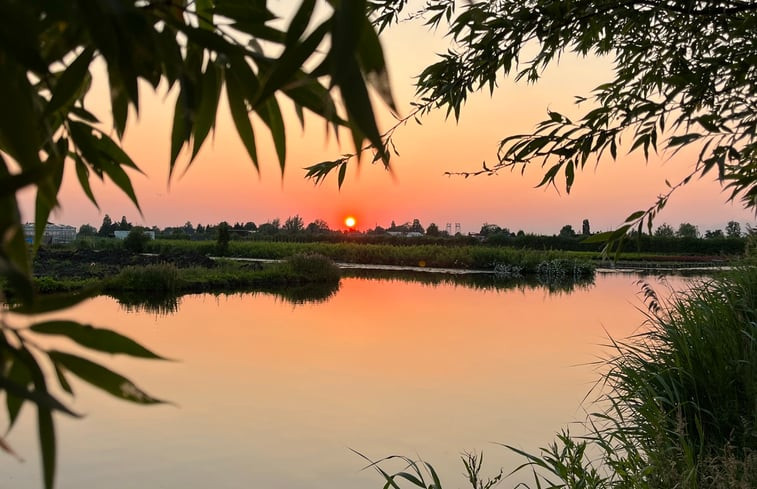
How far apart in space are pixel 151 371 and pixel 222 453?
2.28 metres

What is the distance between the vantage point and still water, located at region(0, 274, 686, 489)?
3760 mm

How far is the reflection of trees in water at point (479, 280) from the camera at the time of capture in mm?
→ 13836

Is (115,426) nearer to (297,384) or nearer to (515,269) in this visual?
(297,384)

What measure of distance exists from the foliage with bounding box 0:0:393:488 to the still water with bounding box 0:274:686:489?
5.54 ft

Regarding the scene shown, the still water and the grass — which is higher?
the grass

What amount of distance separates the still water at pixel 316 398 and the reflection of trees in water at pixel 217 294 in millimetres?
377

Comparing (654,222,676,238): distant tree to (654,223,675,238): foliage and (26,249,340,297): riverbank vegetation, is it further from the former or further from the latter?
(26,249,340,297): riverbank vegetation

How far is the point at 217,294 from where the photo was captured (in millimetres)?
11438

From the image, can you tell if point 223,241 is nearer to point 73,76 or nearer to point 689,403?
point 689,403

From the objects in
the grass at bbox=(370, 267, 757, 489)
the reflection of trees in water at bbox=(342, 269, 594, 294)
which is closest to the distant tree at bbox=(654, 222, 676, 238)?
the reflection of trees in water at bbox=(342, 269, 594, 294)

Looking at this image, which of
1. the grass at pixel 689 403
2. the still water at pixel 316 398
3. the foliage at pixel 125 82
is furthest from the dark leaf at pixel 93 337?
the grass at pixel 689 403

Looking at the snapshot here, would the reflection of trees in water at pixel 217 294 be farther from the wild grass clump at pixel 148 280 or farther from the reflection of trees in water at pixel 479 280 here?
the reflection of trees in water at pixel 479 280

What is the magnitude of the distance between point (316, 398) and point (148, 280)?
751 cm

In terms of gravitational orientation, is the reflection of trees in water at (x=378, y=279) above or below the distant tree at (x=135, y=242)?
below
